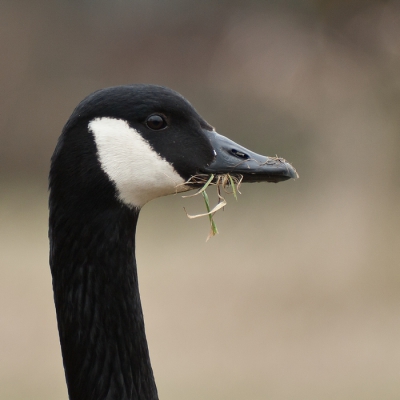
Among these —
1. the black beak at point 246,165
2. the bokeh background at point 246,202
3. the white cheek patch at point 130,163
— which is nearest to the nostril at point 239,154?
the black beak at point 246,165

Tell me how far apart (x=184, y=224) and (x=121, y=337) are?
7.15 metres

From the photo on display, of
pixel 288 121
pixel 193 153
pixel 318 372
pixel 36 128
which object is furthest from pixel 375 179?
pixel 193 153

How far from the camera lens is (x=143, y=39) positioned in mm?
10359

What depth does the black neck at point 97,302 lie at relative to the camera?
208 centimetres

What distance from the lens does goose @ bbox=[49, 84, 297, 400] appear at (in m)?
2.06

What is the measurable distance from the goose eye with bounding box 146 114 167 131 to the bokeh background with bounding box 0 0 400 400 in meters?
3.30

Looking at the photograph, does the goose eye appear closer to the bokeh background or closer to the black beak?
the black beak

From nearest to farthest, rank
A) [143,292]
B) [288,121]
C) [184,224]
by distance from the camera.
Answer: [143,292] < [184,224] < [288,121]

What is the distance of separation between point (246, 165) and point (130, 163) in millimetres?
352

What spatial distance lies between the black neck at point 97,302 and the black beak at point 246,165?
0.31 meters

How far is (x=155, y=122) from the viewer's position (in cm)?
214

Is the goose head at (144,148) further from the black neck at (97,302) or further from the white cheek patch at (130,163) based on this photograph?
the black neck at (97,302)

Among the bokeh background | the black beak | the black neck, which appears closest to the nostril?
the black beak

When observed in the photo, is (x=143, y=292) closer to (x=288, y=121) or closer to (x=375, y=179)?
(x=375, y=179)
